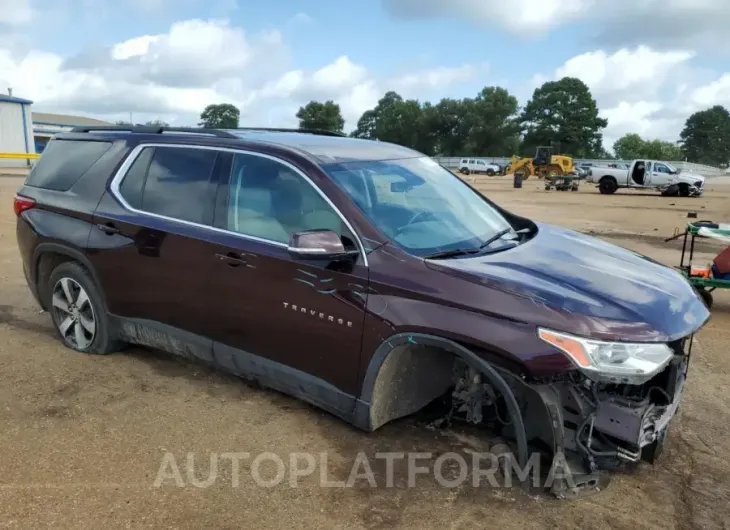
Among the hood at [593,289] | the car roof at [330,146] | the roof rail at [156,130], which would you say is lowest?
the hood at [593,289]

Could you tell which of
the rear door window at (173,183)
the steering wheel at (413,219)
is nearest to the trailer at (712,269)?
the steering wheel at (413,219)

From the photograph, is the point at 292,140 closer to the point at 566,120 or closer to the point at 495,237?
the point at 495,237

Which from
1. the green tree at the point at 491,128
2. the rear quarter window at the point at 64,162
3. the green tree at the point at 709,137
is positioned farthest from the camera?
the green tree at the point at 709,137

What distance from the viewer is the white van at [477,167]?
5525 centimetres

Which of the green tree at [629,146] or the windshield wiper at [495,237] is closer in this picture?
the windshield wiper at [495,237]

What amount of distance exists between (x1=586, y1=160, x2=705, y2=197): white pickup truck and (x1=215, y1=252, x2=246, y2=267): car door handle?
2916cm

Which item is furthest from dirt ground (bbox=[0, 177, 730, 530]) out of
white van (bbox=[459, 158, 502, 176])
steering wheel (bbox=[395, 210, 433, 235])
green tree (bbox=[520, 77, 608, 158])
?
Result: green tree (bbox=[520, 77, 608, 158])

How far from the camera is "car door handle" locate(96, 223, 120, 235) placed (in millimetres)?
4234

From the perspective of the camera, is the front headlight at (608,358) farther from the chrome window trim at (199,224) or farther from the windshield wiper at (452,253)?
the chrome window trim at (199,224)

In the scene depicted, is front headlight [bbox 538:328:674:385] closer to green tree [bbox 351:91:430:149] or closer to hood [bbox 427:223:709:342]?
hood [bbox 427:223:709:342]

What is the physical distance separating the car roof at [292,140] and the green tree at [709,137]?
112 meters

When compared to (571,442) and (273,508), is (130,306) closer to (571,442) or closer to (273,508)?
(273,508)

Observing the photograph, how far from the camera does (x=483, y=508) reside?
9.43 feet

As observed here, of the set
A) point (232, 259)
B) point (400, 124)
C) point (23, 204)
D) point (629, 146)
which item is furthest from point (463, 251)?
point (629, 146)
